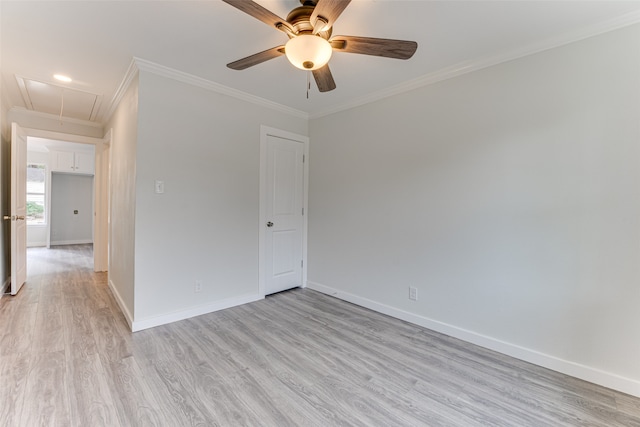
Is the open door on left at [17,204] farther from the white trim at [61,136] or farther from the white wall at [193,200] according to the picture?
the white wall at [193,200]

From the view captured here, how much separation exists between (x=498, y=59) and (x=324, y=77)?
4.90ft

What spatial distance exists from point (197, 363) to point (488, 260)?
8.16 ft

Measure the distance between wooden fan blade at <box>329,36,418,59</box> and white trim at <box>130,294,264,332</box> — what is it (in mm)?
2745

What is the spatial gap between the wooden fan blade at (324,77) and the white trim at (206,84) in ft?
4.61

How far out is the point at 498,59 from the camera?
90.0 inches

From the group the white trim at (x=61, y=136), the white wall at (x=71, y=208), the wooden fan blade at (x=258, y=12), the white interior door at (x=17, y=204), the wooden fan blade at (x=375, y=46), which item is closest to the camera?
the wooden fan blade at (x=258, y=12)

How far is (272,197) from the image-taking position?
3605 mm

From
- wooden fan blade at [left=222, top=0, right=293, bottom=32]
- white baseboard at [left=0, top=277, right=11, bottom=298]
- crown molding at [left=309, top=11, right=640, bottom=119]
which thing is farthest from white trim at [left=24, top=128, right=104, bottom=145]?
wooden fan blade at [left=222, top=0, right=293, bottom=32]

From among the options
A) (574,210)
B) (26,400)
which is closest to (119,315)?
(26,400)

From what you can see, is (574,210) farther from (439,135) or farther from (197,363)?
(197,363)

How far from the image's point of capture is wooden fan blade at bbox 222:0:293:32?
4.38ft

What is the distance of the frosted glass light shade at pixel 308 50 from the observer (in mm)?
1555

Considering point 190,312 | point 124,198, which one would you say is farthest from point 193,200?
point 190,312

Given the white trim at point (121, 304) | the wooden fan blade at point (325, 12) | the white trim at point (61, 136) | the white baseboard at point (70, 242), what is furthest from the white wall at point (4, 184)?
the white baseboard at point (70, 242)
